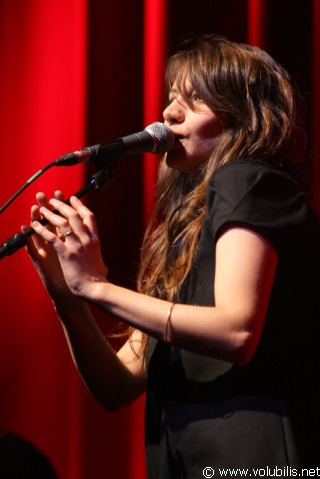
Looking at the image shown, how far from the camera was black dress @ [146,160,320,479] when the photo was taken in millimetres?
1076

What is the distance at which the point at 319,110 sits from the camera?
1.83m

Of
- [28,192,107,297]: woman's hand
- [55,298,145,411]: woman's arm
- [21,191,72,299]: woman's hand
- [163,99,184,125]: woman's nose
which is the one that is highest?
[163,99,184,125]: woman's nose

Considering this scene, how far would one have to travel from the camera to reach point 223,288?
1.05 metres

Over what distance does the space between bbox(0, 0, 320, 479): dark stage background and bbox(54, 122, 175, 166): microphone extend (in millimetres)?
563

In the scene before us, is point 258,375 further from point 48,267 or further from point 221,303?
point 48,267

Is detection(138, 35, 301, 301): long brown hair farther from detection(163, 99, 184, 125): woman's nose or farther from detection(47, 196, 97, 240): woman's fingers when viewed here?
detection(47, 196, 97, 240): woman's fingers

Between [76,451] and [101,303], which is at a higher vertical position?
[101,303]

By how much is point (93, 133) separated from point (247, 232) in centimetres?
89

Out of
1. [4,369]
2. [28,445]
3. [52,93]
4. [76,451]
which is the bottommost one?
[76,451]

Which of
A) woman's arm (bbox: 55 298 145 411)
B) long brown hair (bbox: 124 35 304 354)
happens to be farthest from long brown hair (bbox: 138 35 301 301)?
woman's arm (bbox: 55 298 145 411)

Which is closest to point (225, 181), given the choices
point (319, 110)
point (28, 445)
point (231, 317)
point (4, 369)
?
point (231, 317)

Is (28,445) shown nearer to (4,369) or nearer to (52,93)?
(4,369)

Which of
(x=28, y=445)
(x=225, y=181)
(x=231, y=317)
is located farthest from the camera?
(x=225, y=181)

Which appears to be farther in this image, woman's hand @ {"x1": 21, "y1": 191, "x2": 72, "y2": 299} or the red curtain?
the red curtain
